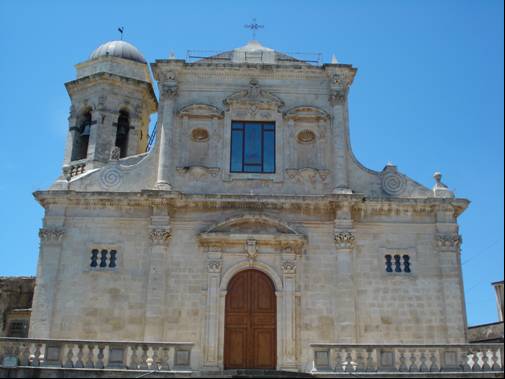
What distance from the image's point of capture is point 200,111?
2048 centimetres

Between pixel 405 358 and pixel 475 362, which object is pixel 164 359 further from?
pixel 475 362

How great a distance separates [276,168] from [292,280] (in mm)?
3639

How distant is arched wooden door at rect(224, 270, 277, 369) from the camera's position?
17.7m

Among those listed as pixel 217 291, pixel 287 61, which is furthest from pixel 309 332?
pixel 287 61

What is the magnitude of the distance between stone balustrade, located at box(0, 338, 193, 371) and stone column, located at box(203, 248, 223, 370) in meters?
3.06

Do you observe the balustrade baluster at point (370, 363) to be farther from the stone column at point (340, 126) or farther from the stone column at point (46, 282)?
the stone column at point (46, 282)

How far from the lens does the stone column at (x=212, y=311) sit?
17.5m

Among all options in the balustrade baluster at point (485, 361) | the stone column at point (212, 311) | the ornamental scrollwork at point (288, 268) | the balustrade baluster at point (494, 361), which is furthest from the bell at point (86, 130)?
the balustrade baluster at point (494, 361)

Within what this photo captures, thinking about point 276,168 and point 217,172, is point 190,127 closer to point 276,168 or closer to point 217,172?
point 217,172

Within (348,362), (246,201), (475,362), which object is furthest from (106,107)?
(475,362)

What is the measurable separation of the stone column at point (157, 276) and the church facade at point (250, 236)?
0.13 feet

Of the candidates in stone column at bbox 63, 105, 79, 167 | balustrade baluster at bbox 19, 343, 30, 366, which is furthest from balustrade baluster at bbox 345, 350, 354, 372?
stone column at bbox 63, 105, 79, 167

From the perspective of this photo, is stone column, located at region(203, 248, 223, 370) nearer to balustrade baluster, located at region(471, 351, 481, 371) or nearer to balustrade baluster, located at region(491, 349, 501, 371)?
balustrade baluster, located at region(471, 351, 481, 371)

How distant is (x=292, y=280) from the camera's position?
1834cm
